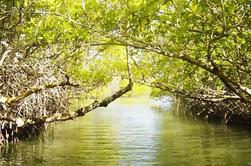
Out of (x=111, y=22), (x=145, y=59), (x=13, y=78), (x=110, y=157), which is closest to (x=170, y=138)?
(x=145, y=59)

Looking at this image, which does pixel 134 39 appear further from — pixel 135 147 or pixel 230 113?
pixel 230 113

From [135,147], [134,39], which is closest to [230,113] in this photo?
[135,147]

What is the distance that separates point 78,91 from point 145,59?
8.13 meters

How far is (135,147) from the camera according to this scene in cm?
1558

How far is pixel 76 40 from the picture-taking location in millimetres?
11758

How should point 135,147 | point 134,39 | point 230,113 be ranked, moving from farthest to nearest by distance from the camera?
1. point 230,113
2. point 135,147
3. point 134,39

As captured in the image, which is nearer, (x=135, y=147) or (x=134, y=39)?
(x=134, y=39)

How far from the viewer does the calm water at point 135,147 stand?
12.8 metres

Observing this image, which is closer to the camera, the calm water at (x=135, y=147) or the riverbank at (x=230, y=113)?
the calm water at (x=135, y=147)

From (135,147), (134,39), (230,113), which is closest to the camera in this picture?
(134,39)

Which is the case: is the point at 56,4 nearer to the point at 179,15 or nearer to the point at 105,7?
the point at 105,7

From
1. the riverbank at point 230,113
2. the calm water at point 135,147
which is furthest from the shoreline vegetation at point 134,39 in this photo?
the riverbank at point 230,113

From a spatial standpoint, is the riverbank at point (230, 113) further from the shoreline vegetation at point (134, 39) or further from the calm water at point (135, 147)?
the shoreline vegetation at point (134, 39)

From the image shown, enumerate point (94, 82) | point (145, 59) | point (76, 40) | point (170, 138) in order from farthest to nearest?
point (94, 82)
point (170, 138)
point (145, 59)
point (76, 40)
